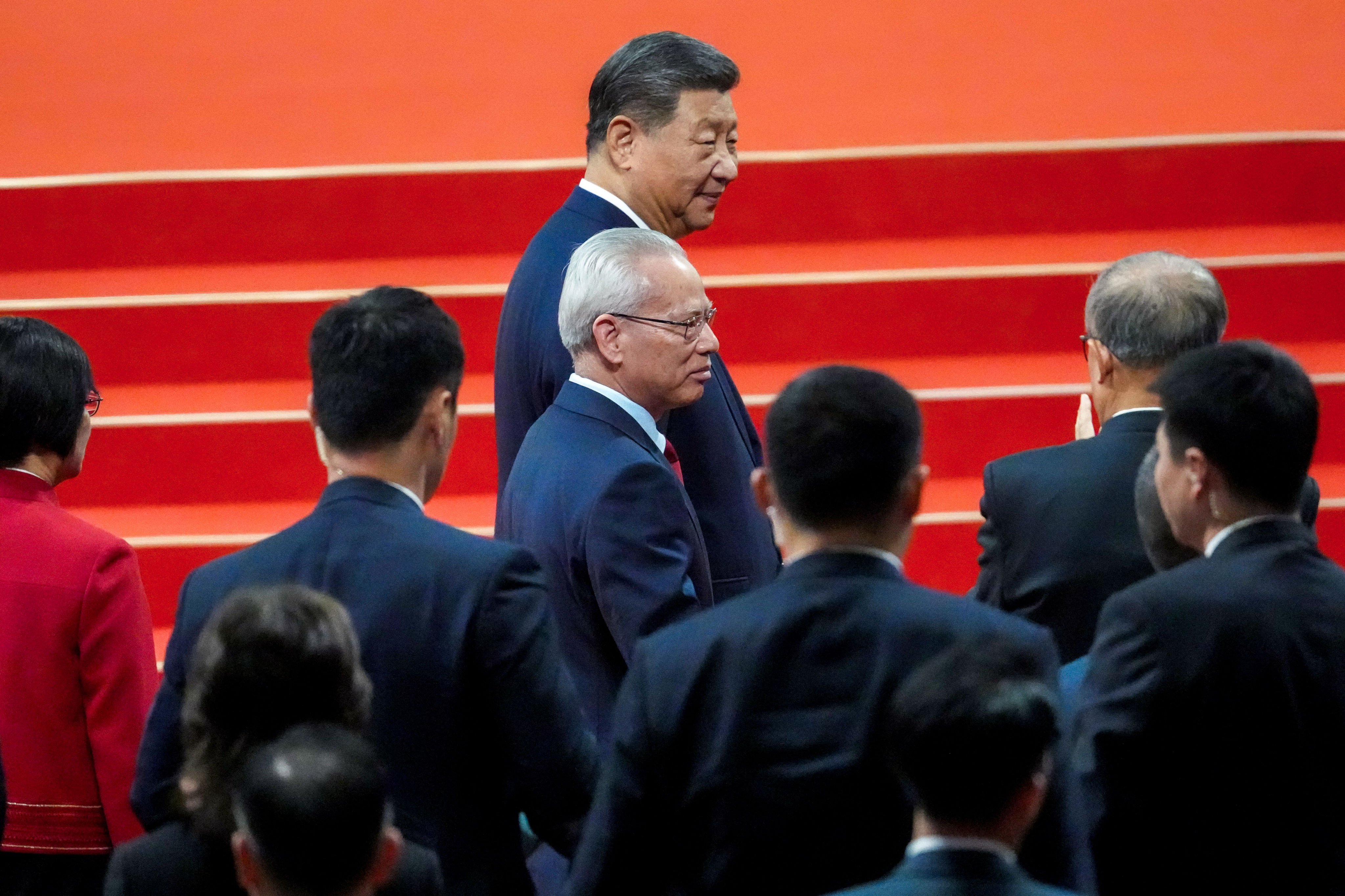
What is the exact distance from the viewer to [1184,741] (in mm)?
1353

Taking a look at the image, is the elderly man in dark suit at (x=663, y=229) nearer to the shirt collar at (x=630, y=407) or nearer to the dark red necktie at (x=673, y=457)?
the dark red necktie at (x=673, y=457)

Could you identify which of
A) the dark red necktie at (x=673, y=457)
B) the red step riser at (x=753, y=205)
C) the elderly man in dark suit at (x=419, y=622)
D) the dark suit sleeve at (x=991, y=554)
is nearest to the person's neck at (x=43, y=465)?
the elderly man in dark suit at (x=419, y=622)

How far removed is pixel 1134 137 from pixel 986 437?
94cm

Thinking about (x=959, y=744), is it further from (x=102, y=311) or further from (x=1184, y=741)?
(x=102, y=311)

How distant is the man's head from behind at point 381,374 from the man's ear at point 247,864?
436mm

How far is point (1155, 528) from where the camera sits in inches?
64.6

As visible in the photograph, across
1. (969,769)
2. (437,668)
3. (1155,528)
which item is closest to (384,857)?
(437,668)

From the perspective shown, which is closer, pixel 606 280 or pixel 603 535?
pixel 603 535

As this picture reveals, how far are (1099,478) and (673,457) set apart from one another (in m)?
0.55

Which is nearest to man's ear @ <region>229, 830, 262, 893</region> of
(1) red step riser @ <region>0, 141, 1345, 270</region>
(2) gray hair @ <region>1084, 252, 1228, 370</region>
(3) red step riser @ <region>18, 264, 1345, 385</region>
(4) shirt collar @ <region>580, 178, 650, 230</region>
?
(2) gray hair @ <region>1084, 252, 1228, 370</region>

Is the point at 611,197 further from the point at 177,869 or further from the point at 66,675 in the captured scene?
the point at 177,869

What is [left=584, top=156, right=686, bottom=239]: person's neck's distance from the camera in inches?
96.0

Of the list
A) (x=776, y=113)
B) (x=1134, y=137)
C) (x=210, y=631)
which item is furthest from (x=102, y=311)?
(x=210, y=631)

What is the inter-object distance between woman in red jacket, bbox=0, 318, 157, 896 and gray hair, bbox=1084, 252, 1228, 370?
120cm
